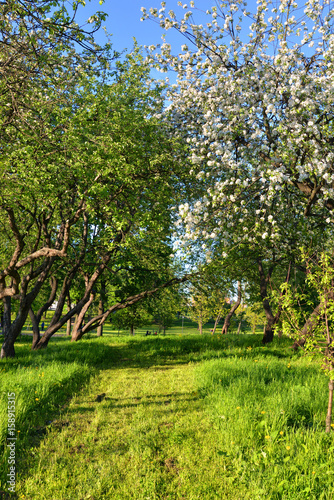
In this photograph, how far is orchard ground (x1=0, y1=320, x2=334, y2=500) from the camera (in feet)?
11.9

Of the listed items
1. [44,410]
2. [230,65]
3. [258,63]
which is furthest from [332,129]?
[44,410]

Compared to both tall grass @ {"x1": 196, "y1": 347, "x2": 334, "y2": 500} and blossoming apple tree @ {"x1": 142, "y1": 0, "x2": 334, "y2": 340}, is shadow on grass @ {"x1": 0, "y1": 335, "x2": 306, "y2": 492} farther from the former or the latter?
blossoming apple tree @ {"x1": 142, "y1": 0, "x2": 334, "y2": 340}

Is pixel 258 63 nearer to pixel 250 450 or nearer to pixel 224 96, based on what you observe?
pixel 224 96

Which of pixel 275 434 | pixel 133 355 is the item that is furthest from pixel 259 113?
pixel 133 355

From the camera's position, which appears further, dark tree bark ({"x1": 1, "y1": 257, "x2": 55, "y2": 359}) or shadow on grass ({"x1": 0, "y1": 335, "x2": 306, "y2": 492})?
dark tree bark ({"x1": 1, "y1": 257, "x2": 55, "y2": 359})

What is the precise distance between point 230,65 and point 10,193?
7098mm

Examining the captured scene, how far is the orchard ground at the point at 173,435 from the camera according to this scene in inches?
143

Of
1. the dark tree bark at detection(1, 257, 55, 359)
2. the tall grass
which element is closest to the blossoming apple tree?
the tall grass

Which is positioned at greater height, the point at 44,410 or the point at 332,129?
the point at 332,129

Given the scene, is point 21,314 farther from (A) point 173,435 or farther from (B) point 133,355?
(A) point 173,435

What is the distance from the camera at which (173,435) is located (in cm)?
484

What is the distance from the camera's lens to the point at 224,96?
7.76 m

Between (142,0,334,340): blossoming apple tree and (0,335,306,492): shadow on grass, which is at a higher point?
(142,0,334,340): blossoming apple tree

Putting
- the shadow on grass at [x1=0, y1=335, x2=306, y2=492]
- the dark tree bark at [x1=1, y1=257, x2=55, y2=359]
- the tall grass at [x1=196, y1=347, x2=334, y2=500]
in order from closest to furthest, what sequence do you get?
1. the tall grass at [x1=196, y1=347, x2=334, y2=500]
2. the shadow on grass at [x1=0, y1=335, x2=306, y2=492]
3. the dark tree bark at [x1=1, y1=257, x2=55, y2=359]
